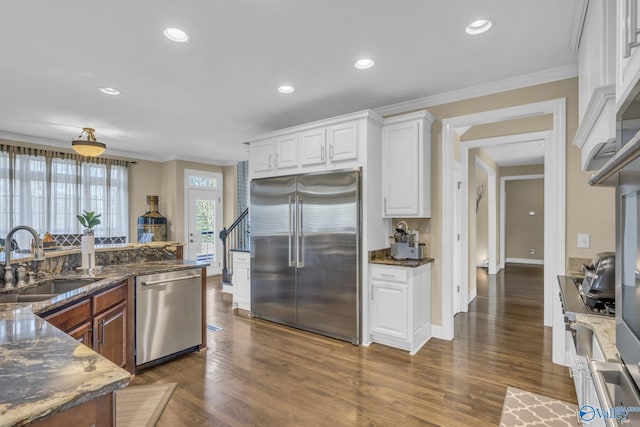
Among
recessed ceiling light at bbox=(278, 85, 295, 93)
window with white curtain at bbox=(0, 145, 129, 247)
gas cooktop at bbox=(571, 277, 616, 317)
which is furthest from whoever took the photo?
window with white curtain at bbox=(0, 145, 129, 247)

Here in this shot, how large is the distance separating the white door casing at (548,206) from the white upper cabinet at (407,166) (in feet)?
0.70

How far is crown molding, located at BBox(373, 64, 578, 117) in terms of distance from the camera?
287 cm

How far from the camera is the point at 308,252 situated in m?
3.68

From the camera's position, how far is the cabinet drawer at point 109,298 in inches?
86.2

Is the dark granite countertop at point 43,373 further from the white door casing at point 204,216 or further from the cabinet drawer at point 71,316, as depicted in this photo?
the white door casing at point 204,216

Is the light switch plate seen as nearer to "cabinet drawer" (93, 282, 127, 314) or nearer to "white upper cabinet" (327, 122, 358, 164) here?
"white upper cabinet" (327, 122, 358, 164)

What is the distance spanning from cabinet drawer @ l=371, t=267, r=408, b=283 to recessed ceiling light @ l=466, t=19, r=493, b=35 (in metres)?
2.06

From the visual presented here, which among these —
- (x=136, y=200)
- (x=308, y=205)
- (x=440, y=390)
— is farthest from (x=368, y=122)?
(x=136, y=200)

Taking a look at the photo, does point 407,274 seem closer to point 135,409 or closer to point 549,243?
point 549,243

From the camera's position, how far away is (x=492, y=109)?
323 cm

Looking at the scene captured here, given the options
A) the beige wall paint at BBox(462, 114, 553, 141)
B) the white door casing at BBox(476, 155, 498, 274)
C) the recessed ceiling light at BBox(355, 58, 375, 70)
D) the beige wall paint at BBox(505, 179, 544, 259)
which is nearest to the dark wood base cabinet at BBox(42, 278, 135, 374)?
the recessed ceiling light at BBox(355, 58, 375, 70)

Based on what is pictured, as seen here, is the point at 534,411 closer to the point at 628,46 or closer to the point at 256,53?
the point at 628,46

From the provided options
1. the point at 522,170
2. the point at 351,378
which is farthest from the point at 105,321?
the point at 522,170

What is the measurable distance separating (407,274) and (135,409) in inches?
93.9
